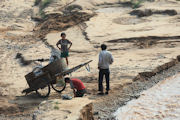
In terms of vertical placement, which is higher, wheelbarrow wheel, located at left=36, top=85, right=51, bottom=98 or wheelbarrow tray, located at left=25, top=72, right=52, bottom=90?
wheelbarrow tray, located at left=25, top=72, right=52, bottom=90

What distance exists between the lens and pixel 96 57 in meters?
11.5

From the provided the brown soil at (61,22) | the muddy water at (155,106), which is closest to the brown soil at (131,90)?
the muddy water at (155,106)

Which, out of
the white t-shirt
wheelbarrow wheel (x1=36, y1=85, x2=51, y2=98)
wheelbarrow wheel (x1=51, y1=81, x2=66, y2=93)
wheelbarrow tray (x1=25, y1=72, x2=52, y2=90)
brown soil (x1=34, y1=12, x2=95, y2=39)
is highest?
brown soil (x1=34, y1=12, x2=95, y2=39)

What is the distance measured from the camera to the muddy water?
19.9 ft

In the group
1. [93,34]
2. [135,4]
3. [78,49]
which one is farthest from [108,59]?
[135,4]

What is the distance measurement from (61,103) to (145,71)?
3987 mm

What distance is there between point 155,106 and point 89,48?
259 inches

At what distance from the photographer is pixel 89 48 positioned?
12758mm

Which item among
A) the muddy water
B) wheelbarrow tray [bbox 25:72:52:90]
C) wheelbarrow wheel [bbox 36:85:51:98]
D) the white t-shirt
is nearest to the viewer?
the muddy water

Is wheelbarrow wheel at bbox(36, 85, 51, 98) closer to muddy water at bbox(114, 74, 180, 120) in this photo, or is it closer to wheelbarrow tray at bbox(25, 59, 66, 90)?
wheelbarrow tray at bbox(25, 59, 66, 90)

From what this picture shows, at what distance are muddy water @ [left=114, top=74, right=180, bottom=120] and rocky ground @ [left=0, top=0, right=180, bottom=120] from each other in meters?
0.36

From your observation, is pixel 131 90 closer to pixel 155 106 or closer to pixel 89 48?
pixel 155 106

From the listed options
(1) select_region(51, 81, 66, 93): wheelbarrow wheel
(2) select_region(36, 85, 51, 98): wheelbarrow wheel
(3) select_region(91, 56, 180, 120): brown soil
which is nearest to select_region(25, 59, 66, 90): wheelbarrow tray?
(2) select_region(36, 85, 51, 98): wheelbarrow wheel

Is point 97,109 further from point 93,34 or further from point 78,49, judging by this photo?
point 93,34
